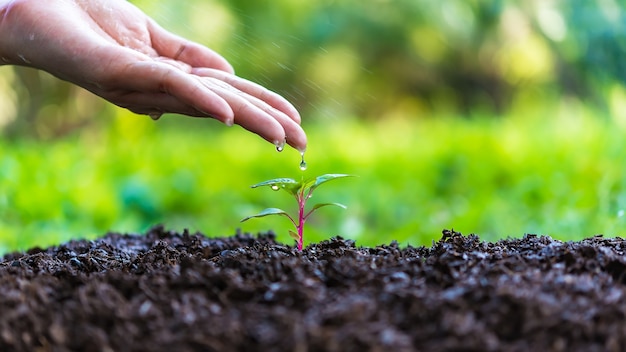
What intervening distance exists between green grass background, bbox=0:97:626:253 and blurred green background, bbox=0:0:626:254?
0.01m

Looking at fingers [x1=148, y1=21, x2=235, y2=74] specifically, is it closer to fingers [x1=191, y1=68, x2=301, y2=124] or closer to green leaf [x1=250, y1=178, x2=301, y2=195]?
fingers [x1=191, y1=68, x2=301, y2=124]

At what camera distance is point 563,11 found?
5070 mm

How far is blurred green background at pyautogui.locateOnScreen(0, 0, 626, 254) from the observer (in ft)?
11.8

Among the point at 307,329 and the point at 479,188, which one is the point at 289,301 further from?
the point at 479,188

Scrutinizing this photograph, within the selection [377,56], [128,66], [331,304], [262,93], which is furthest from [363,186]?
[377,56]

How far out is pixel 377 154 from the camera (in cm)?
543

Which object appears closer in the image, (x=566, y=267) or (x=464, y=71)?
(x=566, y=267)

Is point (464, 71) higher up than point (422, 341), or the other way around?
point (464, 71)

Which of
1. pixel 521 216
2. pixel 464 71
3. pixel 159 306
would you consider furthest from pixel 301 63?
pixel 159 306

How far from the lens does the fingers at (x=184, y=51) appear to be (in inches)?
90.3

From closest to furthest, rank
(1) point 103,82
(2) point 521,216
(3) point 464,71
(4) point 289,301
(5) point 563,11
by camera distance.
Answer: (4) point 289,301
(1) point 103,82
(2) point 521,216
(5) point 563,11
(3) point 464,71

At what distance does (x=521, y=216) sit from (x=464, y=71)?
23.8 ft

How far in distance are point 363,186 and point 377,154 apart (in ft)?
3.26

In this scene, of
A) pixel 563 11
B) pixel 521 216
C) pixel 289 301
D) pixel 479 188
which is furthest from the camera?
pixel 563 11
